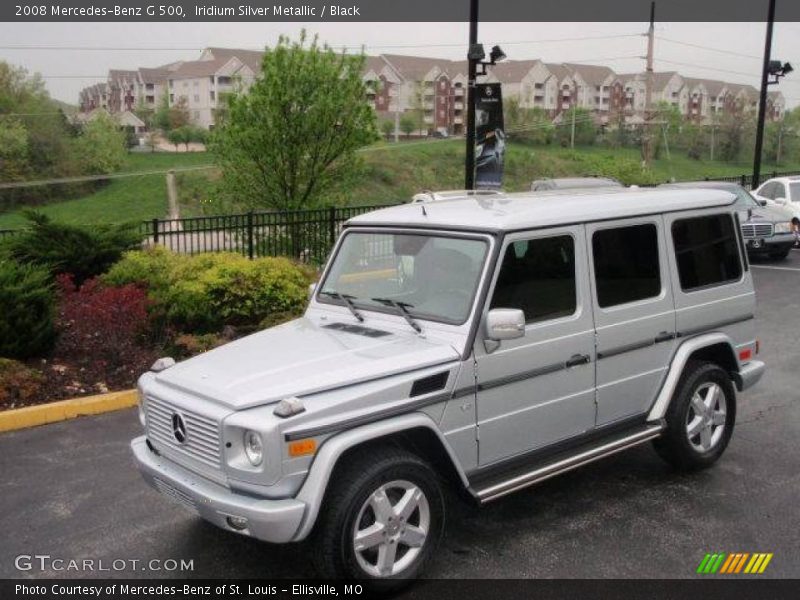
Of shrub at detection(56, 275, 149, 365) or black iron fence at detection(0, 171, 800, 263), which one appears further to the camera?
black iron fence at detection(0, 171, 800, 263)

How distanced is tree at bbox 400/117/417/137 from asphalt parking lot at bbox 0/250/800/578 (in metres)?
84.2

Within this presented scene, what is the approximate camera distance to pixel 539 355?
467 centimetres

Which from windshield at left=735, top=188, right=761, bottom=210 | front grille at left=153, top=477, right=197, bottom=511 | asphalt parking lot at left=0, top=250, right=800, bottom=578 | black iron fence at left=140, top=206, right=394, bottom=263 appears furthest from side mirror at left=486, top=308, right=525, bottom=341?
windshield at left=735, top=188, right=761, bottom=210

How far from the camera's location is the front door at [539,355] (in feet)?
14.7

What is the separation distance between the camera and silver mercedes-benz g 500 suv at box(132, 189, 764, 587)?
3.84 m

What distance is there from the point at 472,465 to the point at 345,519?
0.89m

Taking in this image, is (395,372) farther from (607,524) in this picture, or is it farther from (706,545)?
(706,545)

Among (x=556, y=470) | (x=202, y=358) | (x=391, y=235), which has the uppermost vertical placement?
(x=391, y=235)

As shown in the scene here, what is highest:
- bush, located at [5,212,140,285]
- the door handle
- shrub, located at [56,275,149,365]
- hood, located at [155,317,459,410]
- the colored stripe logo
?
hood, located at [155,317,459,410]

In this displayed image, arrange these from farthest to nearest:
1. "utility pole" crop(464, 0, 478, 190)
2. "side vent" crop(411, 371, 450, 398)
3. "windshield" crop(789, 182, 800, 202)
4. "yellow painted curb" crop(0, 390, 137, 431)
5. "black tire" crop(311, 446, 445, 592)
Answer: "windshield" crop(789, 182, 800, 202) → "utility pole" crop(464, 0, 478, 190) → "yellow painted curb" crop(0, 390, 137, 431) → "side vent" crop(411, 371, 450, 398) → "black tire" crop(311, 446, 445, 592)

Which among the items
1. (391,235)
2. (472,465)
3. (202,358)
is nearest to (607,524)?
(472,465)

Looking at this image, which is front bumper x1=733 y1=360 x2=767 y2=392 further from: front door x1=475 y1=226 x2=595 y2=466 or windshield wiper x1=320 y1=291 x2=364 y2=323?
windshield wiper x1=320 y1=291 x2=364 y2=323

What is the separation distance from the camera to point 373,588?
4.00m

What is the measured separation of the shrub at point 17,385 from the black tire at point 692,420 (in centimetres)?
554
